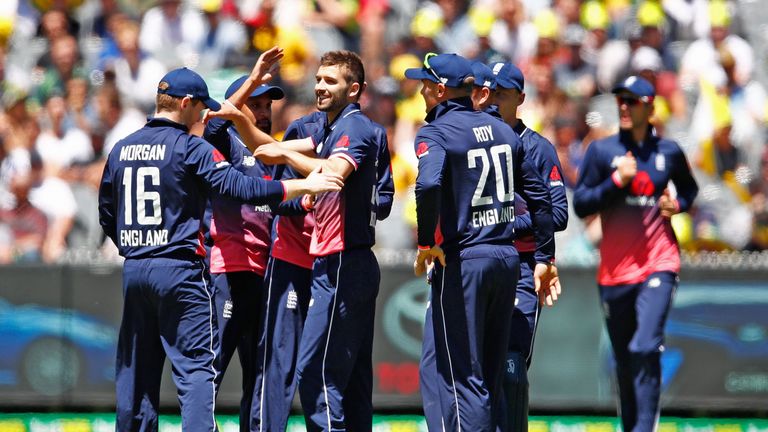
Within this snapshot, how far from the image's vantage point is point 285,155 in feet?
26.6

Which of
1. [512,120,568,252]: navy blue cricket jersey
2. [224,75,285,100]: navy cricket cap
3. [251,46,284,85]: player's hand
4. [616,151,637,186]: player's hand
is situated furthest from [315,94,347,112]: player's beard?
[616,151,637,186]: player's hand

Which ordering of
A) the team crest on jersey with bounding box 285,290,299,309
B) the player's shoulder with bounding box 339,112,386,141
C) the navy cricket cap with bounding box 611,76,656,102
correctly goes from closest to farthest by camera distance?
the player's shoulder with bounding box 339,112,386,141 < the team crest on jersey with bounding box 285,290,299,309 < the navy cricket cap with bounding box 611,76,656,102

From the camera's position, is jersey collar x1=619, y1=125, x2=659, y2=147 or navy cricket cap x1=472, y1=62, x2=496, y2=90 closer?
navy cricket cap x1=472, y1=62, x2=496, y2=90

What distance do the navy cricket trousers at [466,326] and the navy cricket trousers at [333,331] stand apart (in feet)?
1.54

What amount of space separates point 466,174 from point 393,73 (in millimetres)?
6684

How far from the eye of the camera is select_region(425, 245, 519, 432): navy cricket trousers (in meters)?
8.09

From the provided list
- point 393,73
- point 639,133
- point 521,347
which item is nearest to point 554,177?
point 521,347

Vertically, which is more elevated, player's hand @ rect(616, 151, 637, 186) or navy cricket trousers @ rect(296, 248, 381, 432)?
player's hand @ rect(616, 151, 637, 186)

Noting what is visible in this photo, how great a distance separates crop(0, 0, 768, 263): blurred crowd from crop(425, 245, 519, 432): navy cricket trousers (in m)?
4.28

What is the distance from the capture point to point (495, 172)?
8250 mm

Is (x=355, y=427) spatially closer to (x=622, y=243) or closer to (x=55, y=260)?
(x=622, y=243)

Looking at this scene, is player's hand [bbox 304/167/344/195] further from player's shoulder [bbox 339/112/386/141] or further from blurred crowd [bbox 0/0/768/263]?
blurred crowd [bbox 0/0/768/263]

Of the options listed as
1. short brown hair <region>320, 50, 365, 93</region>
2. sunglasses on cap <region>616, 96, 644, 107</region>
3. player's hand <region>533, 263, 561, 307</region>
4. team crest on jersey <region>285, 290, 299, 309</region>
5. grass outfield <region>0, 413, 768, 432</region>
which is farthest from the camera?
grass outfield <region>0, 413, 768, 432</region>

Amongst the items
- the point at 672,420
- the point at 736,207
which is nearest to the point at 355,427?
→ the point at 672,420
